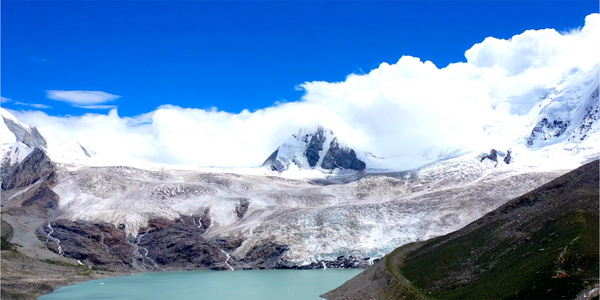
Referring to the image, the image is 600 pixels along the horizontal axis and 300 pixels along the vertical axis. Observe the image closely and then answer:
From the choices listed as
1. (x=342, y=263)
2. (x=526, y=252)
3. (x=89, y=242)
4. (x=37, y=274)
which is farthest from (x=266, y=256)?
(x=526, y=252)

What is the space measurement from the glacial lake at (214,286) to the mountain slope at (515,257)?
17178 millimetres

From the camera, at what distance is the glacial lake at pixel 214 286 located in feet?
350

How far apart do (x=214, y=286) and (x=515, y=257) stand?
240ft

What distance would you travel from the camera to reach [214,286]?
124 m

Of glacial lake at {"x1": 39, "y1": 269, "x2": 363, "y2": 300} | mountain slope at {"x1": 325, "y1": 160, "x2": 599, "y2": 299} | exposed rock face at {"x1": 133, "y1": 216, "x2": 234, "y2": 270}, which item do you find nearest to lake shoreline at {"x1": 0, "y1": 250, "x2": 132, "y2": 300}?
glacial lake at {"x1": 39, "y1": 269, "x2": 363, "y2": 300}

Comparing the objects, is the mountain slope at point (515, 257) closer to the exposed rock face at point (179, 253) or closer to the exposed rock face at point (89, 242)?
the exposed rock face at point (179, 253)

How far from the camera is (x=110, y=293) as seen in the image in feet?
371

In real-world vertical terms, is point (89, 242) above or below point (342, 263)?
above

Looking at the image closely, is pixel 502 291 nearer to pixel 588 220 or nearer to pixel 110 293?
pixel 588 220

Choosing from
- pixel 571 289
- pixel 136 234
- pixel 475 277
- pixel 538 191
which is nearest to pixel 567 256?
pixel 571 289

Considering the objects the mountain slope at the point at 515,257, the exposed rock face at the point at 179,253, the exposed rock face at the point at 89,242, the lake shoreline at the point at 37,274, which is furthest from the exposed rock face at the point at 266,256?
the mountain slope at the point at 515,257

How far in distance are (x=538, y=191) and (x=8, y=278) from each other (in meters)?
87.0

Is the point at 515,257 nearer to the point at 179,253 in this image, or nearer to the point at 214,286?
the point at 214,286

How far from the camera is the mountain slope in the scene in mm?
52969
